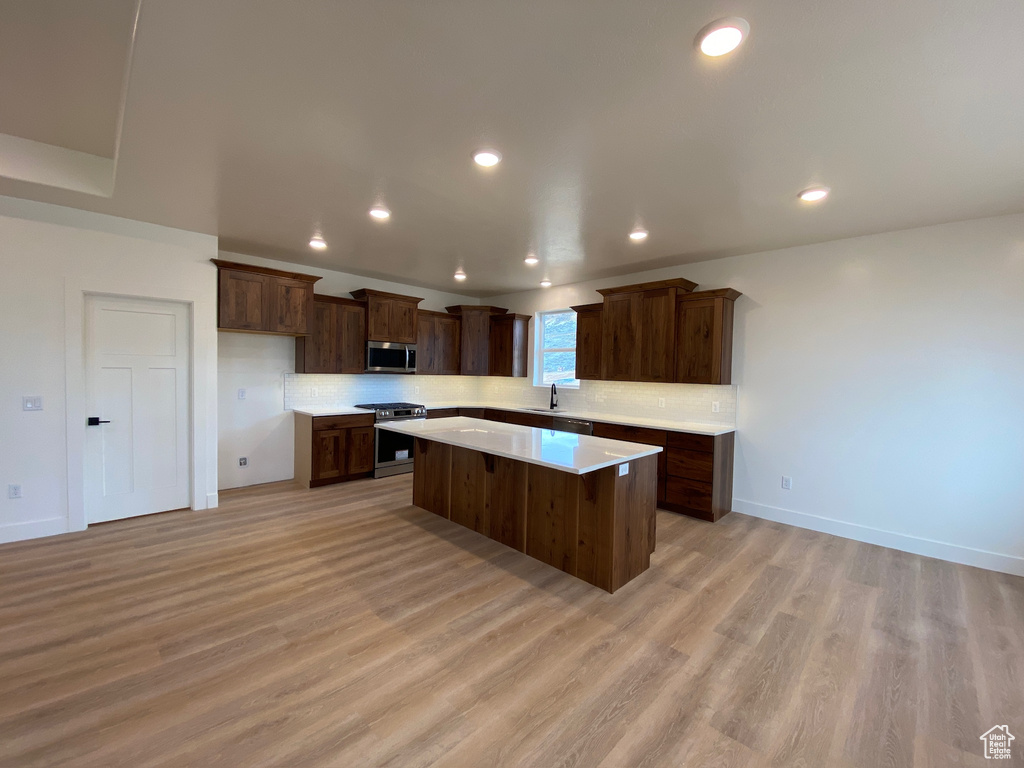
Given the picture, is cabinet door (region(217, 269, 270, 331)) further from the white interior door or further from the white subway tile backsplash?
the white subway tile backsplash

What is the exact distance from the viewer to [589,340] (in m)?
5.50

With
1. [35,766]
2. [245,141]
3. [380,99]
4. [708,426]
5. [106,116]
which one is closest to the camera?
[35,766]

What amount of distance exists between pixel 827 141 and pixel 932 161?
75 centimetres

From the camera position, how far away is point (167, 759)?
157cm

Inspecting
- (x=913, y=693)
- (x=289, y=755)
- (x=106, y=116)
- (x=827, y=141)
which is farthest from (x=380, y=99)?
(x=913, y=693)

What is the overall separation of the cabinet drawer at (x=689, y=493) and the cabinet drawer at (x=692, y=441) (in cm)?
33

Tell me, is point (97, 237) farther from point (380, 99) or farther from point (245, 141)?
point (380, 99)

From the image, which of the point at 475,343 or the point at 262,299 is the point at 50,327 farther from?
the point at 475,343

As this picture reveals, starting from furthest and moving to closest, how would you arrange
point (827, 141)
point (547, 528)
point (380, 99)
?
point (547, 528)
point (827, 141)
point (380, 99)

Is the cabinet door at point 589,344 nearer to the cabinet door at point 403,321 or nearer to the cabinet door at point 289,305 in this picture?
the cabinet door at point 403,321

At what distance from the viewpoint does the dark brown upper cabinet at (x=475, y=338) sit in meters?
6.77

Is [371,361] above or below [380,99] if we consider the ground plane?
below

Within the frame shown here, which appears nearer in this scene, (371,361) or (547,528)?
(547,528)

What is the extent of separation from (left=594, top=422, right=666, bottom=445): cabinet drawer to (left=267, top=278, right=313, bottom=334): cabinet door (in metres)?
3.65
